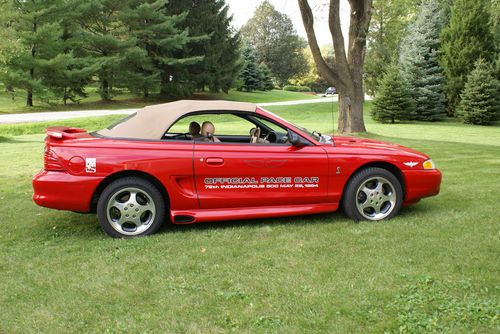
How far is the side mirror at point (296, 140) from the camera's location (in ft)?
16.2

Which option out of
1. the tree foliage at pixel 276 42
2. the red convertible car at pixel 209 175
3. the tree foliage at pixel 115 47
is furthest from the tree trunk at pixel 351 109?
the tree foliage at pixel 276 42

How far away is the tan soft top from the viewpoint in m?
4.86

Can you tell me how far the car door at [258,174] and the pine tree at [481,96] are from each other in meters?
23.6

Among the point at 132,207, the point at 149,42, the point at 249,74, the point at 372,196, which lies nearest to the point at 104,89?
the point at 149,42

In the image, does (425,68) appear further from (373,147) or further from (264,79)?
(264,79)

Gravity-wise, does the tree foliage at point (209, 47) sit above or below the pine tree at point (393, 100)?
above

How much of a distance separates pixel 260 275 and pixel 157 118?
2.24 metres

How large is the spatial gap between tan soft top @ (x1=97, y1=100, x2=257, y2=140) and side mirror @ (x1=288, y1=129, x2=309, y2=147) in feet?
1.73

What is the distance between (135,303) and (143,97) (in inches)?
1531

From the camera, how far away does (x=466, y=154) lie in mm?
11406

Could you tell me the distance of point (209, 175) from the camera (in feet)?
15.6

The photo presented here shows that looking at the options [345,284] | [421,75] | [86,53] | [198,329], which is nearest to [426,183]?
[345,284]

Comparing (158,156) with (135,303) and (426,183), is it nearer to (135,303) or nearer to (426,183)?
(135,303)

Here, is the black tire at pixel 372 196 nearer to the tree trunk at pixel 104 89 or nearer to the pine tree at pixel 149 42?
the pine tree at pixel 149 42
